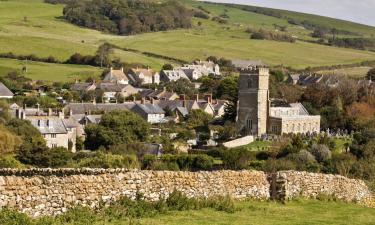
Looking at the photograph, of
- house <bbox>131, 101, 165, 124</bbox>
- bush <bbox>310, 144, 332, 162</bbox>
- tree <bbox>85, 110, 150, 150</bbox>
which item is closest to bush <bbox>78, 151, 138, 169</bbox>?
bush <bbox>310, 144, 332, 162</bbox>

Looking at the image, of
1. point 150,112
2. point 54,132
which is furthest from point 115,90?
point 54,132

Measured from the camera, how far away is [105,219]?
13039 mm

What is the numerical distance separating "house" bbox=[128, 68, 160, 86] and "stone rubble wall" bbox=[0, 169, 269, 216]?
410 ft

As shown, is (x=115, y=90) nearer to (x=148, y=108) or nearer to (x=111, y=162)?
(x=148, y=108)

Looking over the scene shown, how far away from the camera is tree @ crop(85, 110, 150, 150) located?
6838cm

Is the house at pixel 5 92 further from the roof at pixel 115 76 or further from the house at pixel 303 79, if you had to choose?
the house at pixel 303 79

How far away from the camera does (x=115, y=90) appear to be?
125m

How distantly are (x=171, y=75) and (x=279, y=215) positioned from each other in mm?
131994

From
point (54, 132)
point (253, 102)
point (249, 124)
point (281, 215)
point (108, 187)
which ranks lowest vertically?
point (249, 124)

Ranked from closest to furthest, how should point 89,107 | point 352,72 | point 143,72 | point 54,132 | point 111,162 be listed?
point 111,162 < point 54,132 < point 89,107 < point 143,72 < point 352,72

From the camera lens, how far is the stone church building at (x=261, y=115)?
288 feet

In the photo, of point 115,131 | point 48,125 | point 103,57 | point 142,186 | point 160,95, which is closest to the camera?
point 142,186

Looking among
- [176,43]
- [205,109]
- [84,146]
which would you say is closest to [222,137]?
[84,146]

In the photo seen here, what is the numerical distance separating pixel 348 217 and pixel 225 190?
2.59 metres
